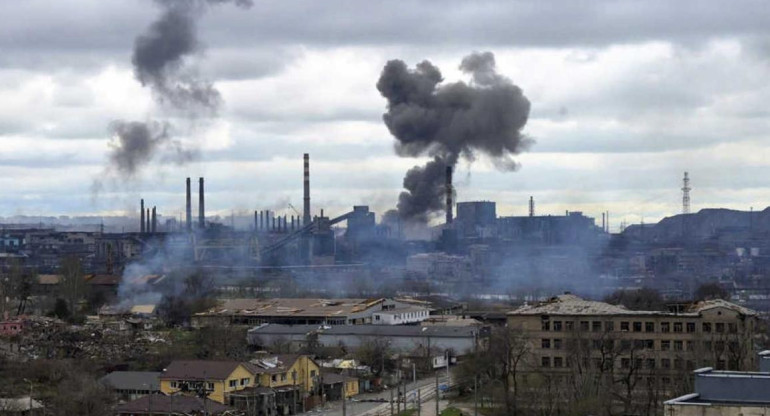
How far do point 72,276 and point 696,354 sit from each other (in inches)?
1536

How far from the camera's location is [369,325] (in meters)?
53.7

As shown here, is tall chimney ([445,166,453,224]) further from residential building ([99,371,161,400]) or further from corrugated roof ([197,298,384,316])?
residential building ([99,371,161,400])

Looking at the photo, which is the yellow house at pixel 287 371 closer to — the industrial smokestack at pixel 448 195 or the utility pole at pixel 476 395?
the utility pole at pixel 476 395

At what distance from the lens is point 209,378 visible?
37.1 metres

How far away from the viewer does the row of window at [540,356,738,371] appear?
121 ft

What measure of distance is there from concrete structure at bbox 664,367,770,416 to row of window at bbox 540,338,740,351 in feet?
78.2

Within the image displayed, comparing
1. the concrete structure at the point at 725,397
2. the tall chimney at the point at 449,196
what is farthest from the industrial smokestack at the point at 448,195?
the concrete structure at the point at 725,397

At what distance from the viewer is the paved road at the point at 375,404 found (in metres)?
36.2

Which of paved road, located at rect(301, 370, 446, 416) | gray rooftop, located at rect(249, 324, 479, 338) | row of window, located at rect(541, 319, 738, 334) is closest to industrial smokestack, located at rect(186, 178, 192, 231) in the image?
gray rooftop, located at rect(249, 324, 479, 338)

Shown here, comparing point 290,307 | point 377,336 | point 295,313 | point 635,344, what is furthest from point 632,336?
point 290,307

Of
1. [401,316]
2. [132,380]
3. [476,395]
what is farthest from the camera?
[401,316]

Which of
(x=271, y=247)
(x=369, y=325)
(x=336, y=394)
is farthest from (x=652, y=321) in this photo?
(x=271, y=247)

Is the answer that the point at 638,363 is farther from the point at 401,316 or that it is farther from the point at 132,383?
the point at 401,316

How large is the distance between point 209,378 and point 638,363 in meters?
11.6
